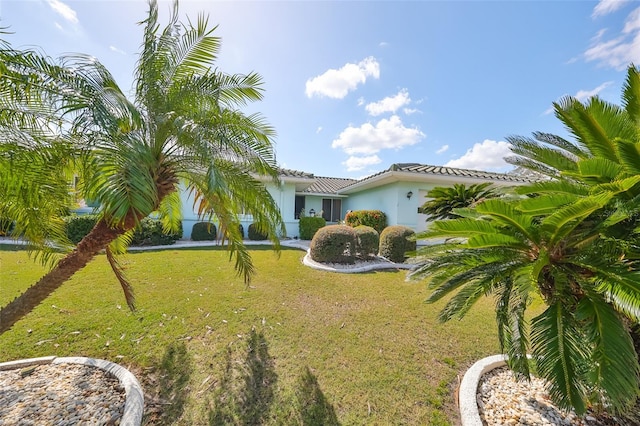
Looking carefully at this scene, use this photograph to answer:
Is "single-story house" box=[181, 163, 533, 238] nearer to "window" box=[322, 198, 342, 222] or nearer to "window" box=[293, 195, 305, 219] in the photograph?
"window" box=[293, 195, 305, 219]

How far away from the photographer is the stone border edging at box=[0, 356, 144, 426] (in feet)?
8.59

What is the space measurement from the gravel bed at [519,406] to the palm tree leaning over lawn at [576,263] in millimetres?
290

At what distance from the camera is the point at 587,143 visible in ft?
7.91

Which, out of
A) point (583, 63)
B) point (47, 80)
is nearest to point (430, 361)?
point (47, 80)

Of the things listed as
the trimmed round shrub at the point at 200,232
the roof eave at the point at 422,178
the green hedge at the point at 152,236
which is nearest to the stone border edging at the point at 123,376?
the green hedge at the point at 152,236

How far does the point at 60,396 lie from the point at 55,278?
1417 mm

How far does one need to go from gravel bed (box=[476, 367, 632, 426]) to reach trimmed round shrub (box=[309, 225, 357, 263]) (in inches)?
244

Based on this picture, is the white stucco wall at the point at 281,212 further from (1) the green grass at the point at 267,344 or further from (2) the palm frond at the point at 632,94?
(2) the palm frond at the point at 632,94

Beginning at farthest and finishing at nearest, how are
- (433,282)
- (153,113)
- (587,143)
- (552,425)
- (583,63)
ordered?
(583,63) → (153,113) → (433,282) → (552,425) → (587,143)

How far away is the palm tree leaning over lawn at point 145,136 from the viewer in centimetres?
255

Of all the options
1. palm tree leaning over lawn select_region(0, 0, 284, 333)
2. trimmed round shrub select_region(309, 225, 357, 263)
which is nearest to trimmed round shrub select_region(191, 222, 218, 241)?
trimmed round shrub select_region(309, 225, 357, 263)

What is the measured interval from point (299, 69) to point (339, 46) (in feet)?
5.09

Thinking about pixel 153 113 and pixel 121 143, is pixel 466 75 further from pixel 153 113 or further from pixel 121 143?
pixel 121 143

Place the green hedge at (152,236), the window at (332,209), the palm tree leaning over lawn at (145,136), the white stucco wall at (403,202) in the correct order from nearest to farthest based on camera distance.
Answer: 1. the palm tree leaning over lawn at (145,136)
2. the green hedge at (152,236)
3. the white stucco wall at (403,202)
4. the window at (332,209)
